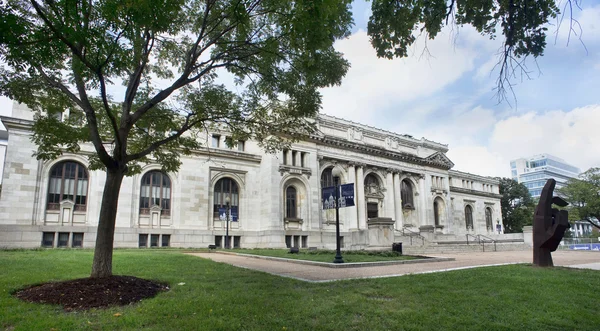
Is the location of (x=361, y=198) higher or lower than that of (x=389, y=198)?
lower

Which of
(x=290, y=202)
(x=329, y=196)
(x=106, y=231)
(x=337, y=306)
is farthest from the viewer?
(x=290, y=202)

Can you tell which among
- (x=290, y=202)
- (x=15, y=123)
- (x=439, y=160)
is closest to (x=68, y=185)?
(x=15, y=123)

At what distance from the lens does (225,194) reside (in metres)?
35.8

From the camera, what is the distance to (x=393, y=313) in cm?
680

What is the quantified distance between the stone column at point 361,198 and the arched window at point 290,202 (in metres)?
7.65

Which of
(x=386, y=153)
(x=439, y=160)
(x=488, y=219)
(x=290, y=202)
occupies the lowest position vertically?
(x=488, y=219)

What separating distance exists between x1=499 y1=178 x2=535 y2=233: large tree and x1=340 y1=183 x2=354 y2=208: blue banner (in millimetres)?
65954

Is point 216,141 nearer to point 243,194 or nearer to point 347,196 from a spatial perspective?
point 243,194

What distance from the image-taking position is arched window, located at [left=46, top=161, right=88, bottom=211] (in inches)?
1100

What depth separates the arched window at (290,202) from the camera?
37344mm

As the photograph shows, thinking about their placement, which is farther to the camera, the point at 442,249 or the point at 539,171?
the point at 539,171

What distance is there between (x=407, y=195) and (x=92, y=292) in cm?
4504

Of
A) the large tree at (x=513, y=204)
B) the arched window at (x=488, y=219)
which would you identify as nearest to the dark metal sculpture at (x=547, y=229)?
the arched window at (x=488, y=219)

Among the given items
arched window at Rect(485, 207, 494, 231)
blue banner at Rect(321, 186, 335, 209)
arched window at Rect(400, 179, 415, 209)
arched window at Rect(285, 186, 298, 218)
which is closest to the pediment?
arched window at Rect(400, 179, 415, 209)
